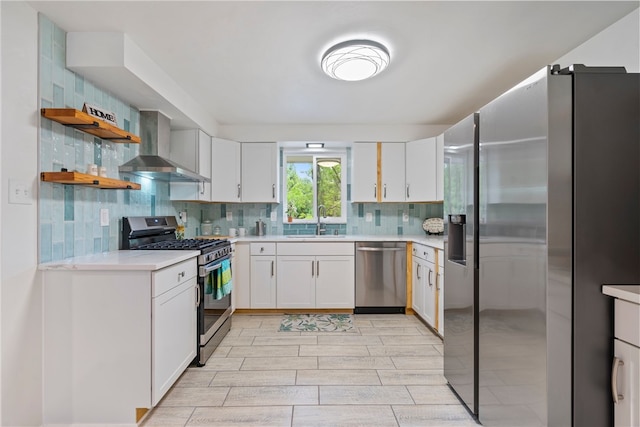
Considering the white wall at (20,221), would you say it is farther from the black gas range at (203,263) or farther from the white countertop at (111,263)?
the black gas range at (203,263)

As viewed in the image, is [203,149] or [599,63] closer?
[599,63]

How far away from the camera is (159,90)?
95.7 inches

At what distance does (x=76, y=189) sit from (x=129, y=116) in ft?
2.97

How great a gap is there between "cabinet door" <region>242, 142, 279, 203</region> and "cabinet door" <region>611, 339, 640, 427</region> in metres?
3.36

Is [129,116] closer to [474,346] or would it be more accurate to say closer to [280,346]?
[280,346]

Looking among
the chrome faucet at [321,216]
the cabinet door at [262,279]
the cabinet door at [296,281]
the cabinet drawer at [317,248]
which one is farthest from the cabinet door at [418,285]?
the cabinet door at [262,279]

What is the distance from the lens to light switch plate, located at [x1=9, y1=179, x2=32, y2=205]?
159 cm

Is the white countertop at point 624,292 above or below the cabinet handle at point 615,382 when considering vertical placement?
above

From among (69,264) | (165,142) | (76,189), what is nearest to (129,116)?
(165,142)

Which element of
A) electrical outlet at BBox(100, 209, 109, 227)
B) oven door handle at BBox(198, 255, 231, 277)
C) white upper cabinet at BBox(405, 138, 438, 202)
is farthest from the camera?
white upper cabinet at BBox(405, 138, 438, 202)

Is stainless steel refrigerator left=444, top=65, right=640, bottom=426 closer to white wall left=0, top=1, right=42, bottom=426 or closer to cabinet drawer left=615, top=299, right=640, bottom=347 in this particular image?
cabinet drawer left=615, top=299, right=640, bottom=347

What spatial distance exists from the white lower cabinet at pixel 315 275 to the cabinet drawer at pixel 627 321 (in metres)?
2.60

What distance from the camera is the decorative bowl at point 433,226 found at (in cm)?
396

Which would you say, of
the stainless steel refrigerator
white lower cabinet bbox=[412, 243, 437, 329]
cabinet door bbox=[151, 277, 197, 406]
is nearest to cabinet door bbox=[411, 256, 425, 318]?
white lower cabinet bbox=[412, 243, 437, 329]
